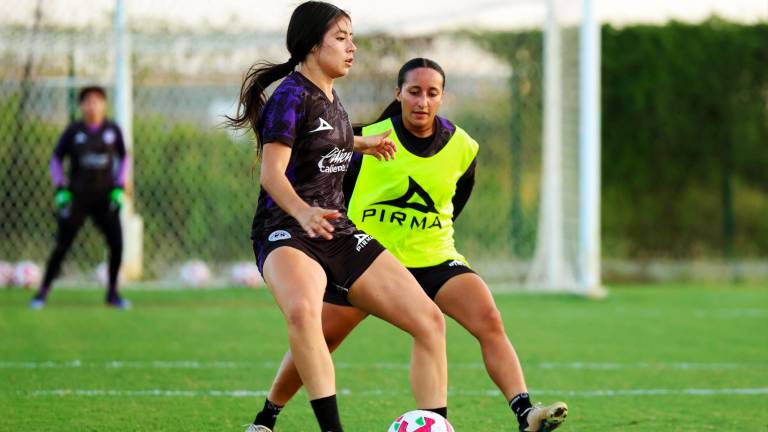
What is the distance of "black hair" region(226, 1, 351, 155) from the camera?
16.4ft

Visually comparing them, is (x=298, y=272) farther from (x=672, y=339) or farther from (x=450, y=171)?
(x=672, y=339)

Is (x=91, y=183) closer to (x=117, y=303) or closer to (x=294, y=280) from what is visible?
(x=117, y=303)

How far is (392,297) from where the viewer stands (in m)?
4.83

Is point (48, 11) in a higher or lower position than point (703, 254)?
higher

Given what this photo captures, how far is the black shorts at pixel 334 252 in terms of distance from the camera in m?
4.80

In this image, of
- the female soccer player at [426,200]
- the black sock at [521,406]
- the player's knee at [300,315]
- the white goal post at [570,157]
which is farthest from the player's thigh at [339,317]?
the white goal post at [570,157]

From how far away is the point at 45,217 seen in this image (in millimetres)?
14648

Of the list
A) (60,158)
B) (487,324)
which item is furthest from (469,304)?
(60,158)

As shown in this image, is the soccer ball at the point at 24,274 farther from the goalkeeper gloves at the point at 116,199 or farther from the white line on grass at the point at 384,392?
the white line on grass at the point at 384,392

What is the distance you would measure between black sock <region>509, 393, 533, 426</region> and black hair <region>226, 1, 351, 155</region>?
1.57m

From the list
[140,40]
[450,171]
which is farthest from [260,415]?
[140,40]

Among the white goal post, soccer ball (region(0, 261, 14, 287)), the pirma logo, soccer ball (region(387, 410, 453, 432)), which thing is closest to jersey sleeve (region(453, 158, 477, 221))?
the pirma logo

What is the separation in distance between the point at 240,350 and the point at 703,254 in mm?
10194

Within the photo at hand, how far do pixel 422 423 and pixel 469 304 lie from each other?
0.83 m
